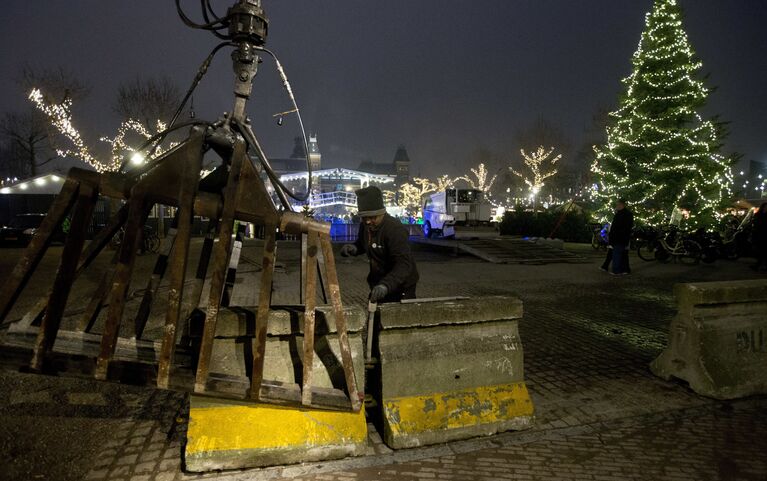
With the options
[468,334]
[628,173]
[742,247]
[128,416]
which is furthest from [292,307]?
[628,173]

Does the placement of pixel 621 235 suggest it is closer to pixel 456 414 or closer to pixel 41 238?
pixel 456 414

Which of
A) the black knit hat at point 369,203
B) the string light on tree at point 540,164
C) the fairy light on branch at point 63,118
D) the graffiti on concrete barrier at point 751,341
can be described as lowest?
the graffiti on concrete barrier at point 751,341

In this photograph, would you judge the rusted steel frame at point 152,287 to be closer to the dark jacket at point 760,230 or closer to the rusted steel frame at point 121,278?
the rusted steel frame at point 121,278

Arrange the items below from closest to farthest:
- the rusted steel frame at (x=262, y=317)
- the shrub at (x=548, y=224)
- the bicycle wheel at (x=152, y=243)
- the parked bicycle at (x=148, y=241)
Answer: the rusted steel frame at (x=262, y=317) → the parked bicycle at (x=148, y=241) → the bicycle wheel at (x=152, y=243) → the shrub at (x=548, y=224)

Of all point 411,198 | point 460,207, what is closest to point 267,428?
point 460,207

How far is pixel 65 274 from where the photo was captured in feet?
7.92

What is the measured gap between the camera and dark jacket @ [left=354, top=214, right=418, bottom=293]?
12.9 feet

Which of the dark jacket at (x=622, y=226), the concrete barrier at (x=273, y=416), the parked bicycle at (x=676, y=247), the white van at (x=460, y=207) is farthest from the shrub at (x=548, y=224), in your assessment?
the concrete barrier at (x=273, y=416)

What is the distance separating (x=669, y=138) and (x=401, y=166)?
113564mm

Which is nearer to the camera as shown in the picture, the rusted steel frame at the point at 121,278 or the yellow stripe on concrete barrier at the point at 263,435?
the rusted steel frame at the point at 121,278

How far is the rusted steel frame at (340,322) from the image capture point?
112 inches

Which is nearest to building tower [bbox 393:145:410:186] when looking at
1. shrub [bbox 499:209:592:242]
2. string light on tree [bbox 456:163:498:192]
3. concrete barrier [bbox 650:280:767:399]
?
string light on tree [bbox 456:163:498:192]

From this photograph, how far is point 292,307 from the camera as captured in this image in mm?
3320

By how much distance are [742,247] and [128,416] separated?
20.1 meters
